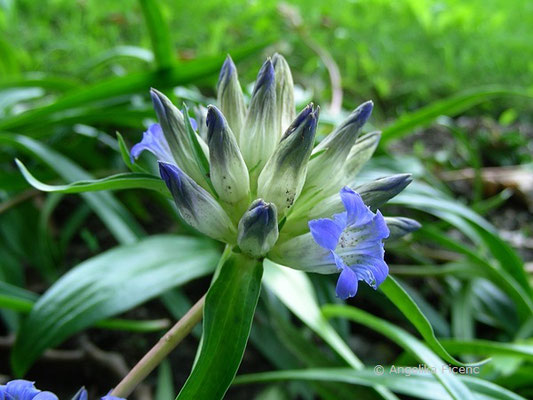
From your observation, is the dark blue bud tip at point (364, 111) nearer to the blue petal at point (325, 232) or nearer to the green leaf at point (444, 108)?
the blue petal at point (325, 232)

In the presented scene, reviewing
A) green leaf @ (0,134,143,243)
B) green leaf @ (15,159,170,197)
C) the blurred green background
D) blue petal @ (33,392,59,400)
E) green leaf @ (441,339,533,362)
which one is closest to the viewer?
blue petal @ (33,392,59,400)

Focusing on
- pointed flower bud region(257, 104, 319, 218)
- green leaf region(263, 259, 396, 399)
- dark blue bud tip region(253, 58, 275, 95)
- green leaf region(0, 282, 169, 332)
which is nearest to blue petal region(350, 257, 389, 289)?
pointed flower bud region(257, 104, 319, 218)

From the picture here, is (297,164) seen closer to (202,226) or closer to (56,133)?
(202,226)

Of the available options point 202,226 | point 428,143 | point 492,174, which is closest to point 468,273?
point 492,174

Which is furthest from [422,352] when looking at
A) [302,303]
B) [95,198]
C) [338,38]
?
[338,38]

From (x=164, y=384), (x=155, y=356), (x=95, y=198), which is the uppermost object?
(x=155, y=356)

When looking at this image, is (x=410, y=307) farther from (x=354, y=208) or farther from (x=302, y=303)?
(x=302, y=303)

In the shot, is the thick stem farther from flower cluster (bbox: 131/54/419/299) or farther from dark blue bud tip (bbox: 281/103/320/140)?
dark blue bud tip (bbox: 281/103/320/140)
